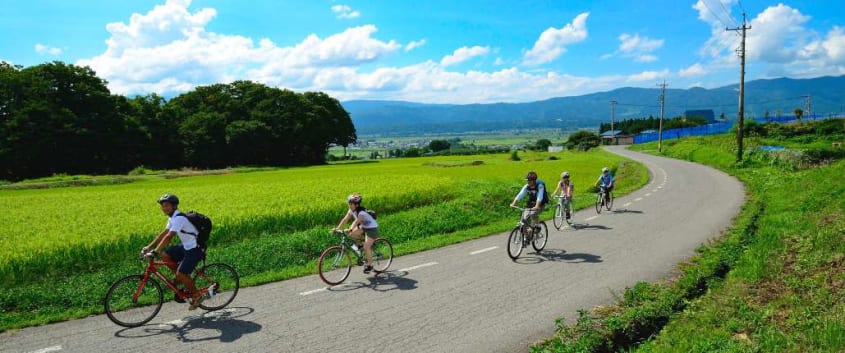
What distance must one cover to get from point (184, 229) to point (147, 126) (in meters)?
60.9

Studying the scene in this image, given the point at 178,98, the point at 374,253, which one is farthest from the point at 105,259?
the point at 178,98

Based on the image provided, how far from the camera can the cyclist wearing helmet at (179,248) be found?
7.75 m

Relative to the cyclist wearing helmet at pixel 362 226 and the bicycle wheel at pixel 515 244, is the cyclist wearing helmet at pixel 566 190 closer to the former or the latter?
the bicycle wheel at pixel 515 244

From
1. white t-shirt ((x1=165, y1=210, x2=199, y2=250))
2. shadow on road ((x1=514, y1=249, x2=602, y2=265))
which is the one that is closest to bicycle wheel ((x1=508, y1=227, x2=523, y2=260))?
A: shadow on road ((x1=514, y1=249, x2=602, y2=265))

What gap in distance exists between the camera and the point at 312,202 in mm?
18766

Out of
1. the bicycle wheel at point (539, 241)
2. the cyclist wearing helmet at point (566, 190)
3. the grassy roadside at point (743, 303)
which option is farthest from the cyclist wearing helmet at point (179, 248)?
the cyclist wearing helmet at point (566, 190)

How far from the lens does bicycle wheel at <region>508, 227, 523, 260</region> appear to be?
1144cm

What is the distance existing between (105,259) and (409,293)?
7.76 metres

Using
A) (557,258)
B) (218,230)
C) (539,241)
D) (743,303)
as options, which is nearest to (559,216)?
(539,241)

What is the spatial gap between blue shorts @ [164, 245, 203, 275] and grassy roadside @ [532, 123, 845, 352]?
5.81m

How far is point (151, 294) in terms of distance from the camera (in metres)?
8.80

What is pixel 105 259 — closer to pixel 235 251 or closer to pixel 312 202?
pixel 235 251

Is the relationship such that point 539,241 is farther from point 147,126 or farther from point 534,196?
point 147,126

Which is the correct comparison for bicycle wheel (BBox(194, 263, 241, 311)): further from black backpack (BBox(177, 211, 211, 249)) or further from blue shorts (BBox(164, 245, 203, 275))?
black backpack (BBox(177, 211, 211, 249))
